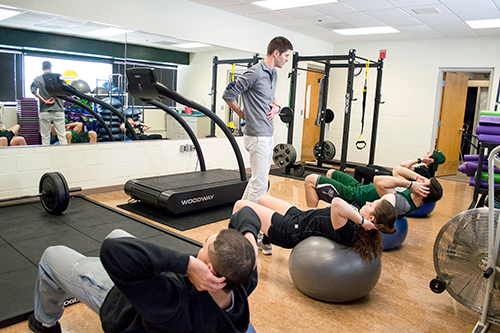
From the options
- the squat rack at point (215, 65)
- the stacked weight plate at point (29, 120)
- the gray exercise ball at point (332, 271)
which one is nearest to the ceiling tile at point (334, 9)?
the squat rack at point (215, 65)

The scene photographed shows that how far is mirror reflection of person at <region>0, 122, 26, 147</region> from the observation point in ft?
13.2

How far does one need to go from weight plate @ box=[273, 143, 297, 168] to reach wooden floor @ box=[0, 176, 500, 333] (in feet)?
11.0

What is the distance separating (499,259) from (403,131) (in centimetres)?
632

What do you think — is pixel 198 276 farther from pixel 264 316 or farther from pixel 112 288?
pixel 264 316

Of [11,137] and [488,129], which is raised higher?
[488,129]

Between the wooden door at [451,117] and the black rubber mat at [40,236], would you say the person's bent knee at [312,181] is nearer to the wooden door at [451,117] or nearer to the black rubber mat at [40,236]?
the black rubber mat at [40,236]

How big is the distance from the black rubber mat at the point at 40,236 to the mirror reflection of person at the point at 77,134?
0.72 m

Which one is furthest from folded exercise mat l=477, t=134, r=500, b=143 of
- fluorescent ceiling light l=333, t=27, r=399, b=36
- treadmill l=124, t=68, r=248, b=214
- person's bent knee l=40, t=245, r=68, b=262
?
fluorescent ceiling light l=333, t=27, r=399, b=36

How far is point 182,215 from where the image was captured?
4148 mm

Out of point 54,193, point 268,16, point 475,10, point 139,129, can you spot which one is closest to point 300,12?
point 268,16

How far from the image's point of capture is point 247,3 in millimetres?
5609

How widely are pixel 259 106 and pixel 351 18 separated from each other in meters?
3.76

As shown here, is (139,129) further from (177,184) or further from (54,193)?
(54,193)

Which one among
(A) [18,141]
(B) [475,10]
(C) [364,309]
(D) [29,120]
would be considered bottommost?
(C) [364,309]
